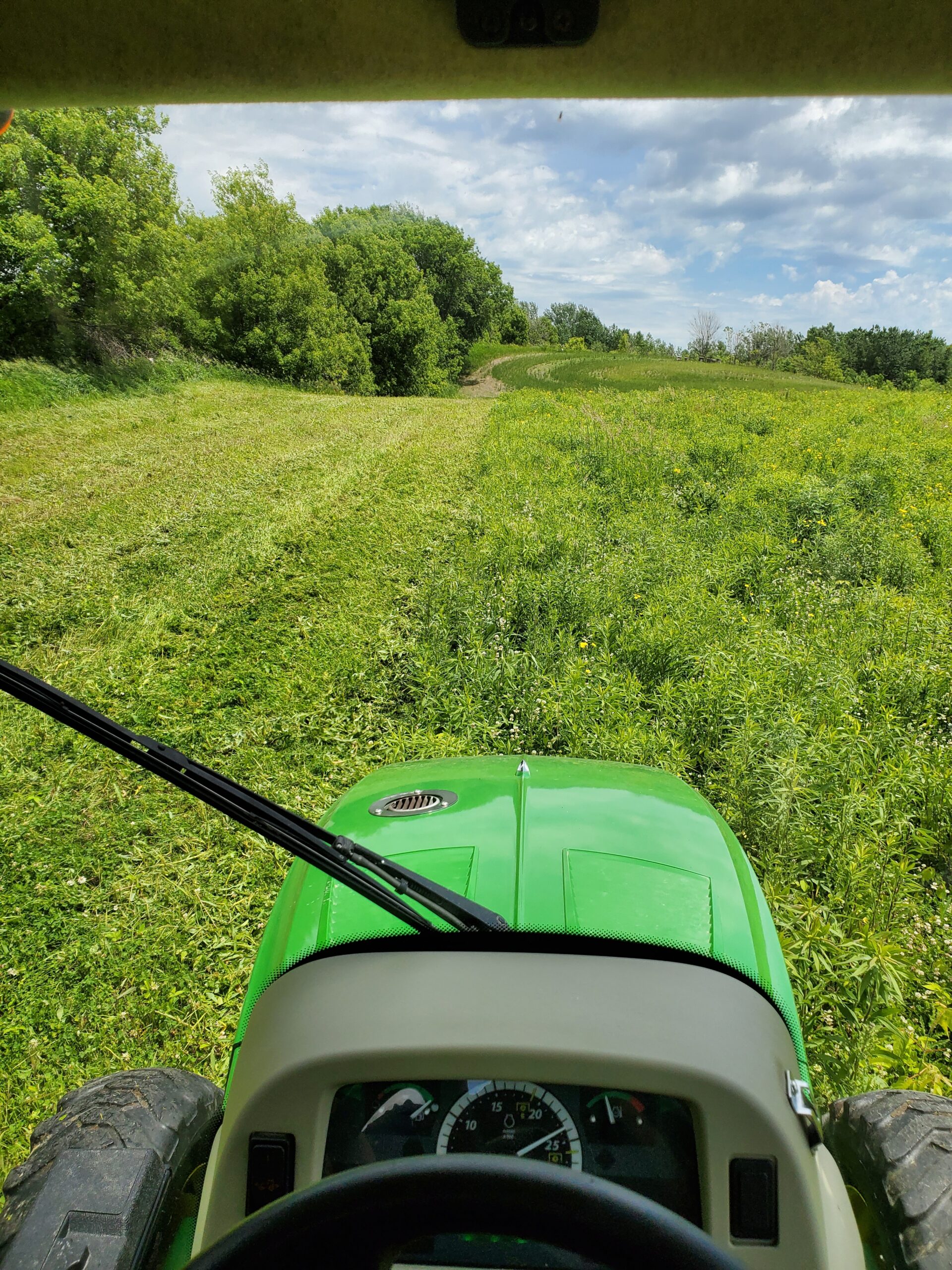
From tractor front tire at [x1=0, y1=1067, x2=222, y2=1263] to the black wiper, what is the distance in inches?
30.0

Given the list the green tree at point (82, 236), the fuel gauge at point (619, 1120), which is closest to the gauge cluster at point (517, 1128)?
the fuel gauge at point (619, 1120)

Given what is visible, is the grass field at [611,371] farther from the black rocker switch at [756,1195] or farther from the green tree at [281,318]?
the black rocker switch at [756,1195]

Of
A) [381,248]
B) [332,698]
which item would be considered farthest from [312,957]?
[381,248]

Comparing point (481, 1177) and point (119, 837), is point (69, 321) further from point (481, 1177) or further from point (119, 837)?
point (481, 1177)

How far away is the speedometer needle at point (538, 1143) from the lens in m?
1.16

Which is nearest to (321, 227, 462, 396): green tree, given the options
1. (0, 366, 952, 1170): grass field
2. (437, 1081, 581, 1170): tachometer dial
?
(0, 366, 952, 1170): grass field

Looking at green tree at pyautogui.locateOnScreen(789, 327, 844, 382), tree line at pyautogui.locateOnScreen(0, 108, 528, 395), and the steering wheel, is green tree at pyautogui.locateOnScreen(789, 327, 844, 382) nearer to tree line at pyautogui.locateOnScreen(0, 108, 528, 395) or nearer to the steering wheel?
tree line at pyautogui.locateOnScreen(0, 108, 528, 395)

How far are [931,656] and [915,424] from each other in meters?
8.70

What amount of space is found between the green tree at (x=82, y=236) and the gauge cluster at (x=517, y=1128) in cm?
743

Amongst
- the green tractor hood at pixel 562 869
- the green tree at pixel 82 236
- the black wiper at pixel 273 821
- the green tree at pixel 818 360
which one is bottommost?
the green tractor hood at pixel 562 869

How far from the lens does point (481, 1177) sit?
1.98 feet

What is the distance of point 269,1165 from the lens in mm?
1106

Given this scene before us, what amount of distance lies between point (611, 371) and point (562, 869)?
632 cm

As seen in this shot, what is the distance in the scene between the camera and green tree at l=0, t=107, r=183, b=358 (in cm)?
684
